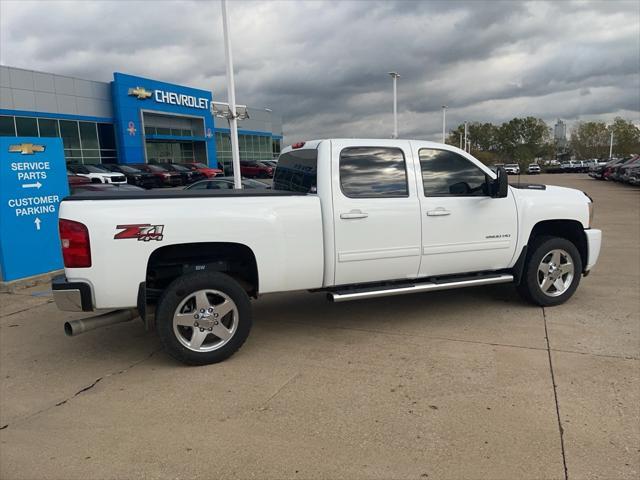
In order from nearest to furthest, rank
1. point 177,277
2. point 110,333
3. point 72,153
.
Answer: point 177,277 < point 110,333 < point 72,153

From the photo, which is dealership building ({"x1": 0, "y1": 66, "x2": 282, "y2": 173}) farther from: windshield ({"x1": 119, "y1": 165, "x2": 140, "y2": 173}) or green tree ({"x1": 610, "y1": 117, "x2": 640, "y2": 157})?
green tree ({"x1": 610, "y1": 117, "x2": 640, "y2": 157})

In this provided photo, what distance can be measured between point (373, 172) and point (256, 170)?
118 feet

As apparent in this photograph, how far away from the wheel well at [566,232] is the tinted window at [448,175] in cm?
96

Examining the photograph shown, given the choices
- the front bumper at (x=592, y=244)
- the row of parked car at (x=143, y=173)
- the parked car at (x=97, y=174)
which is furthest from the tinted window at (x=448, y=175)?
the parked car at (x=97, y=174)

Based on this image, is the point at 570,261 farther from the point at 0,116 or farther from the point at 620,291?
the point at 0,116

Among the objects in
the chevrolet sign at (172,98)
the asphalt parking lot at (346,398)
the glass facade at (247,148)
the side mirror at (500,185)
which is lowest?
the asphalt parking lot at (346,398)

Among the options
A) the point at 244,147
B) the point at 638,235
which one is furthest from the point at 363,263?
the point at 244,147

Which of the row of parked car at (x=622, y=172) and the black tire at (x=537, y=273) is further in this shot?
the row of parked car at (x=622, y=172)

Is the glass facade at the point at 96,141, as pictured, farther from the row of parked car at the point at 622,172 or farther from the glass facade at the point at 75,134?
the row of parked car at the point at 622,172

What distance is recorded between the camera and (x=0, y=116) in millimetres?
29234

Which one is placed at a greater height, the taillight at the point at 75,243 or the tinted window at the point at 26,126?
the tinted window at the point at 26,126

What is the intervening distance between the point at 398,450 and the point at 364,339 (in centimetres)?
186

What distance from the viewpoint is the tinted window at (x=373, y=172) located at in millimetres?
4684

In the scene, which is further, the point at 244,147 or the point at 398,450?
the point at 244,147
